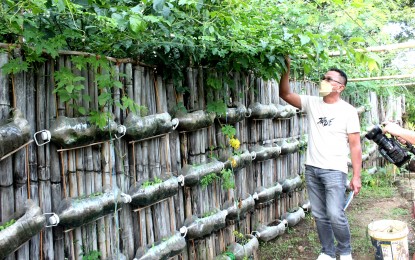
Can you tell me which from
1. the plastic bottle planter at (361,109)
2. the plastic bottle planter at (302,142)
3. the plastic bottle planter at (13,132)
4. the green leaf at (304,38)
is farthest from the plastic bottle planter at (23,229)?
the plastic bottle planter at (361,109)

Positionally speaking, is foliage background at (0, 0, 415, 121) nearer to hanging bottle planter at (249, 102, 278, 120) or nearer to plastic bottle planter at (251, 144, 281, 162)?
hanging bottle planter at (249, 102, 278, 120)

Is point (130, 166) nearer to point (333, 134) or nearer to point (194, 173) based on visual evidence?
point (194, 173)

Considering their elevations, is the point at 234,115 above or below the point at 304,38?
below

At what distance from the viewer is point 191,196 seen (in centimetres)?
337

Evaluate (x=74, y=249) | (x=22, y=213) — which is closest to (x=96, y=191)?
(x=74, y=249)

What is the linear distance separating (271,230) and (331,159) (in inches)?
50.7

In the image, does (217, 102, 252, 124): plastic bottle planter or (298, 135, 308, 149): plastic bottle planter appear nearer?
(217, 102, 252, 124): plastic bottle planter

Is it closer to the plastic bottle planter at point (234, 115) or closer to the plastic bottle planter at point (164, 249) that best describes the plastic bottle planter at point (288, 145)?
the plastic bottle planter at point (234, 115)

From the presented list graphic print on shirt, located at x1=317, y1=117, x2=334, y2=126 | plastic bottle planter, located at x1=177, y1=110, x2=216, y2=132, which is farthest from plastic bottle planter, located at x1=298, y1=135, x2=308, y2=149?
plastic bottle planter, located at x1=177, y1=110, x2=216, y2=132

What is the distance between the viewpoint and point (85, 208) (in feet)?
7.67

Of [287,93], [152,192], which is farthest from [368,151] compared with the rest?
[152,192]

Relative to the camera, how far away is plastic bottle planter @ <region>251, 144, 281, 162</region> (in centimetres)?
433

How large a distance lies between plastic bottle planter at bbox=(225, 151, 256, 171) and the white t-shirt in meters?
0.65

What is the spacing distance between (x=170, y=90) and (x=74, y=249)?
1.41 meters
